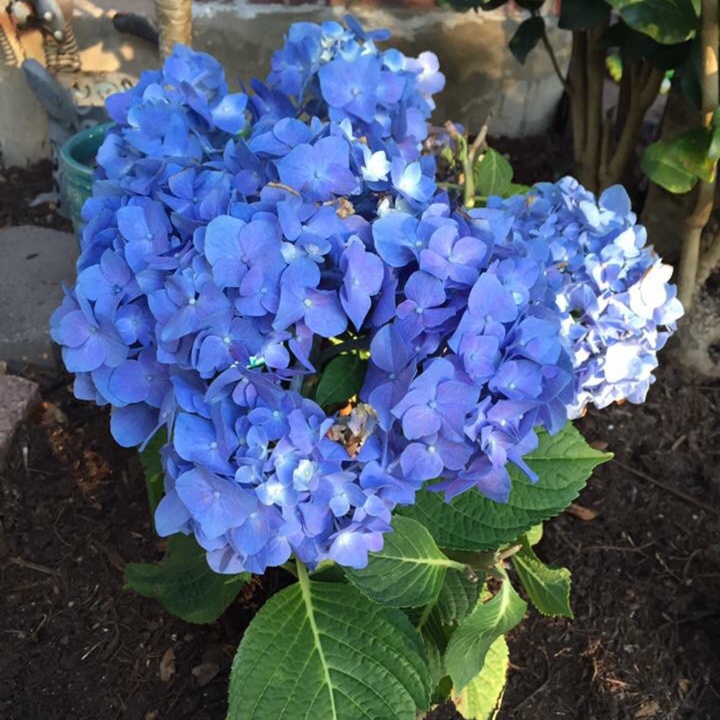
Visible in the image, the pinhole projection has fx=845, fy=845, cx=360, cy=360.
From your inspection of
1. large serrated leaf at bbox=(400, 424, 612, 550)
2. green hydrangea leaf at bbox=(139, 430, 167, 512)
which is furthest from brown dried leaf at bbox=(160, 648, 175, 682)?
large serrated leaf at bbox=(400, 424, 612, 550)

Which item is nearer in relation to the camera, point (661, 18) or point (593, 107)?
point (661, 18)

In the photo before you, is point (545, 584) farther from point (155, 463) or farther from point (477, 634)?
point (155, 463)

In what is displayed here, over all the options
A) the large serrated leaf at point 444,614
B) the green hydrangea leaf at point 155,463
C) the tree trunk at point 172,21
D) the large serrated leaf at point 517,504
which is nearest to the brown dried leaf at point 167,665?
the green hydrangea leaf at point 155,463

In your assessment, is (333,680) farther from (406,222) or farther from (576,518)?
(576,518)

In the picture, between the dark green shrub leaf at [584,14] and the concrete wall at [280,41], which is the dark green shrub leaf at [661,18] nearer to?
the dark green shrub leaf at [584,14]

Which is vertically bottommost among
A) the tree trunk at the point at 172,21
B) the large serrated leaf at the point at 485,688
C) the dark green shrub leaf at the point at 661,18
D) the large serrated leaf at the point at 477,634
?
the large serrated leaf at the point at 485,688

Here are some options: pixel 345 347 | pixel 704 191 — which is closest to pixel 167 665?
pixel 345 347

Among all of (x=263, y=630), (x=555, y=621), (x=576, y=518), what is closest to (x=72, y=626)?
(x=263, y=630)
